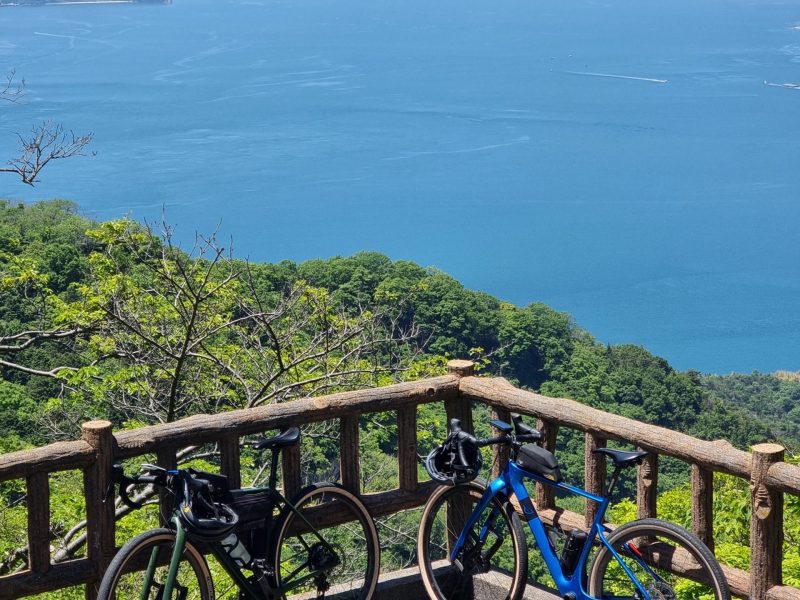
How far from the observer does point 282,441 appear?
4.39 meters

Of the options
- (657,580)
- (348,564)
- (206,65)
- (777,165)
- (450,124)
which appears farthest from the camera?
(206,65)

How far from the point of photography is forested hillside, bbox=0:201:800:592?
40.0 feet

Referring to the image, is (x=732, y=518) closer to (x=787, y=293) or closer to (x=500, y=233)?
(x=787, y=293)

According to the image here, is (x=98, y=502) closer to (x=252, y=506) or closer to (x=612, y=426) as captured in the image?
(x=252, y=506)

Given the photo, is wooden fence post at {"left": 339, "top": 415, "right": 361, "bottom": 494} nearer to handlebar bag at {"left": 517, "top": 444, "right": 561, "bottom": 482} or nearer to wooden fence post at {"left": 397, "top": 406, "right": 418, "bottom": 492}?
wooden fence post at {"left": 397, "top": 406, "right": 418, "bottom": 492}

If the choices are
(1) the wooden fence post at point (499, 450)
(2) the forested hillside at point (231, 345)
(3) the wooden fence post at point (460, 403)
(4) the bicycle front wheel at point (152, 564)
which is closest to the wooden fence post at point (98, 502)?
(4) the bicycle front wheel at point (152, 564)

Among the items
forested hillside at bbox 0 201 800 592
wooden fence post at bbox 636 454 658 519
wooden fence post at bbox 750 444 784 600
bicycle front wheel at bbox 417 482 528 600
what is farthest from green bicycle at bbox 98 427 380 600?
forested hillside at bbox 0 201 800 592

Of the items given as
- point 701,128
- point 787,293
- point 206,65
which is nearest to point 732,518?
point 787,293

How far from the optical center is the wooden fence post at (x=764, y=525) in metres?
3.98

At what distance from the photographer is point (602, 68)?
140000 mm

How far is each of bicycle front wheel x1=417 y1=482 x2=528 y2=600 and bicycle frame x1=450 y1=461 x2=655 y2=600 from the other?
0.05 m

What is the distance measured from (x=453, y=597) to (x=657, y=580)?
53.9 inches

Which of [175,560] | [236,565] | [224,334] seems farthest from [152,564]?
[224,334]

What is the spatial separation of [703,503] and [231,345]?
10.4 m
